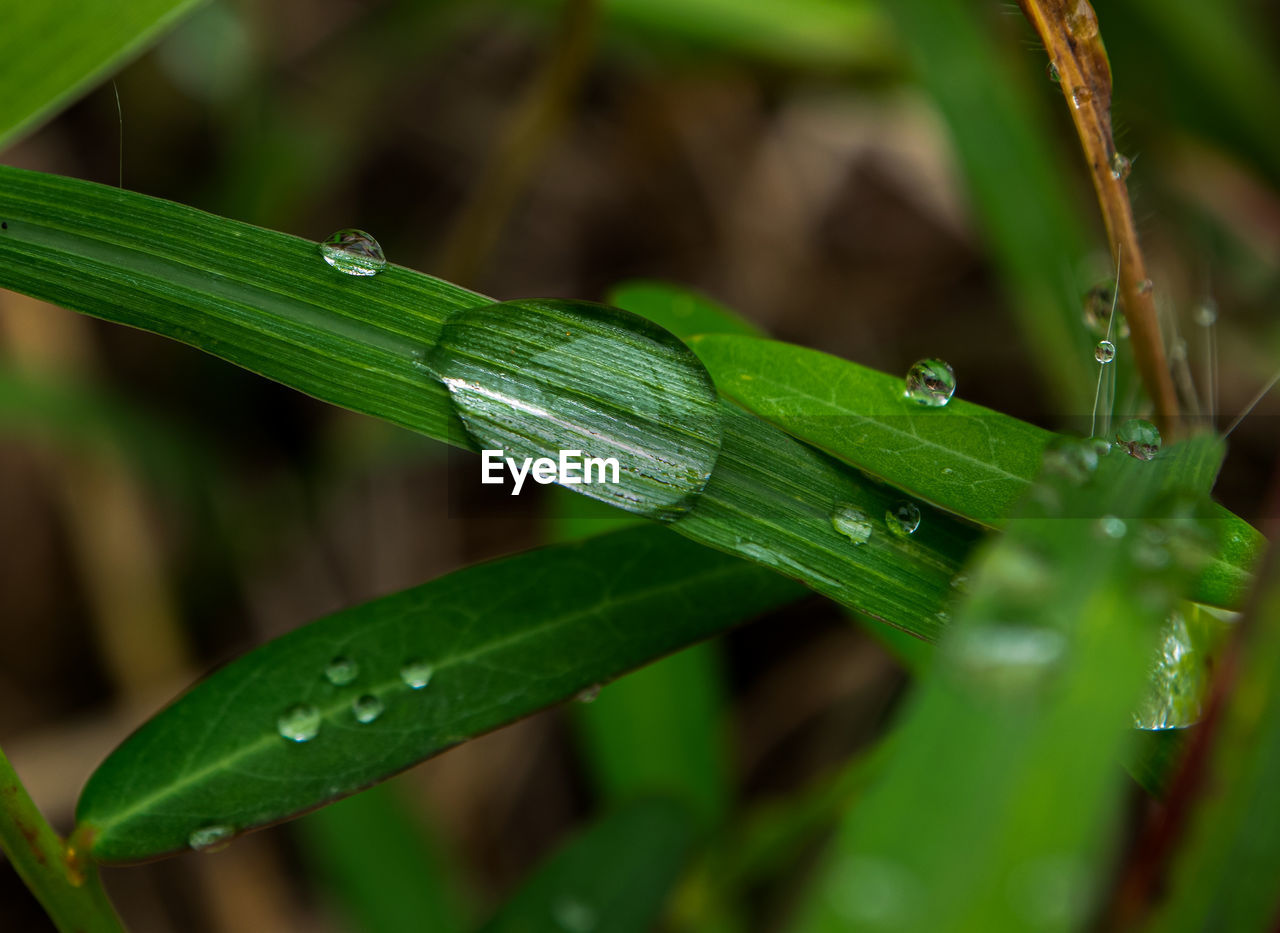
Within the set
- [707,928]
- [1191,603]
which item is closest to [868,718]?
[707,928]

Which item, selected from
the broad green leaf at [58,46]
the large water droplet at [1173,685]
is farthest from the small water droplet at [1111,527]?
the broad green leaf at [58,46]

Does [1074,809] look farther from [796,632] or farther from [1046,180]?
[796,632]

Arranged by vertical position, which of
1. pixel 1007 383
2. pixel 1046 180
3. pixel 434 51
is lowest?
pixel 1007 383

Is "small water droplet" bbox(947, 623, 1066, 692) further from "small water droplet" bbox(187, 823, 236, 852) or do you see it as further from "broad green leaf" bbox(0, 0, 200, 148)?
"broad green leaf" bbox(0, 0, 200, 148)

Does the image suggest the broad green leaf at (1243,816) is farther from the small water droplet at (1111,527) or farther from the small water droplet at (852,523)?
the small water droplet at (852,523)

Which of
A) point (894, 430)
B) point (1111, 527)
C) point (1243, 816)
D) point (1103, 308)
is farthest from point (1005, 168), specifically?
point (1243, 816)

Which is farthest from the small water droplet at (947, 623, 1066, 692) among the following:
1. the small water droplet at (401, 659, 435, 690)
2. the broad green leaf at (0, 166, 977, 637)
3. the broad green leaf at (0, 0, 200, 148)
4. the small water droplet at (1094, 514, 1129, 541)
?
the broad green leaf at (0, 0, 200, 148)
